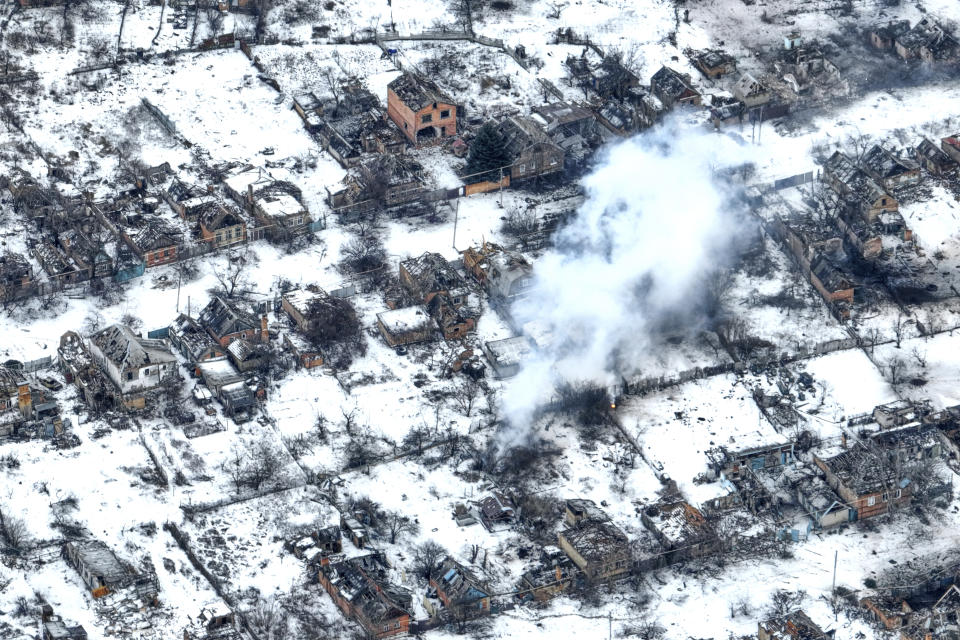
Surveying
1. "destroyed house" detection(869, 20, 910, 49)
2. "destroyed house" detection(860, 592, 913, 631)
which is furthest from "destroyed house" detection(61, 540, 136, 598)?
"destroyed house" detection(869, 20, 910, 49)

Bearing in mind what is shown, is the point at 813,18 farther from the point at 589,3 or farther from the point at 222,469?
the point at 222,469

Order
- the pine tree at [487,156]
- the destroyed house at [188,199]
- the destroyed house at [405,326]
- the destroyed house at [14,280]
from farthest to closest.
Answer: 1. the pine tree at [487,156]
2. the destroyed house at [188,199]
3. the destroyed house at [14,280]
4. the destroyed house at [405,326]

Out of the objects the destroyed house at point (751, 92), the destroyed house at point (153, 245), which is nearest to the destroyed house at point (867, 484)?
the destroyed house at point (751, 92)

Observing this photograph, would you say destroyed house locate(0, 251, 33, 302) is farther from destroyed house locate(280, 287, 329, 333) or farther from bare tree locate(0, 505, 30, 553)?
bare tree locate(0, 505, 30, 553)

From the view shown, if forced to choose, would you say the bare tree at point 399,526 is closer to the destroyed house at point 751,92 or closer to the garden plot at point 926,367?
the garden plot at point 926,367

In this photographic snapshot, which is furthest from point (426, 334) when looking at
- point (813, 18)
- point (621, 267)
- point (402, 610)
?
point (813, 18)

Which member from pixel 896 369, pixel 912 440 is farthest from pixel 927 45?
pixel 912 440
